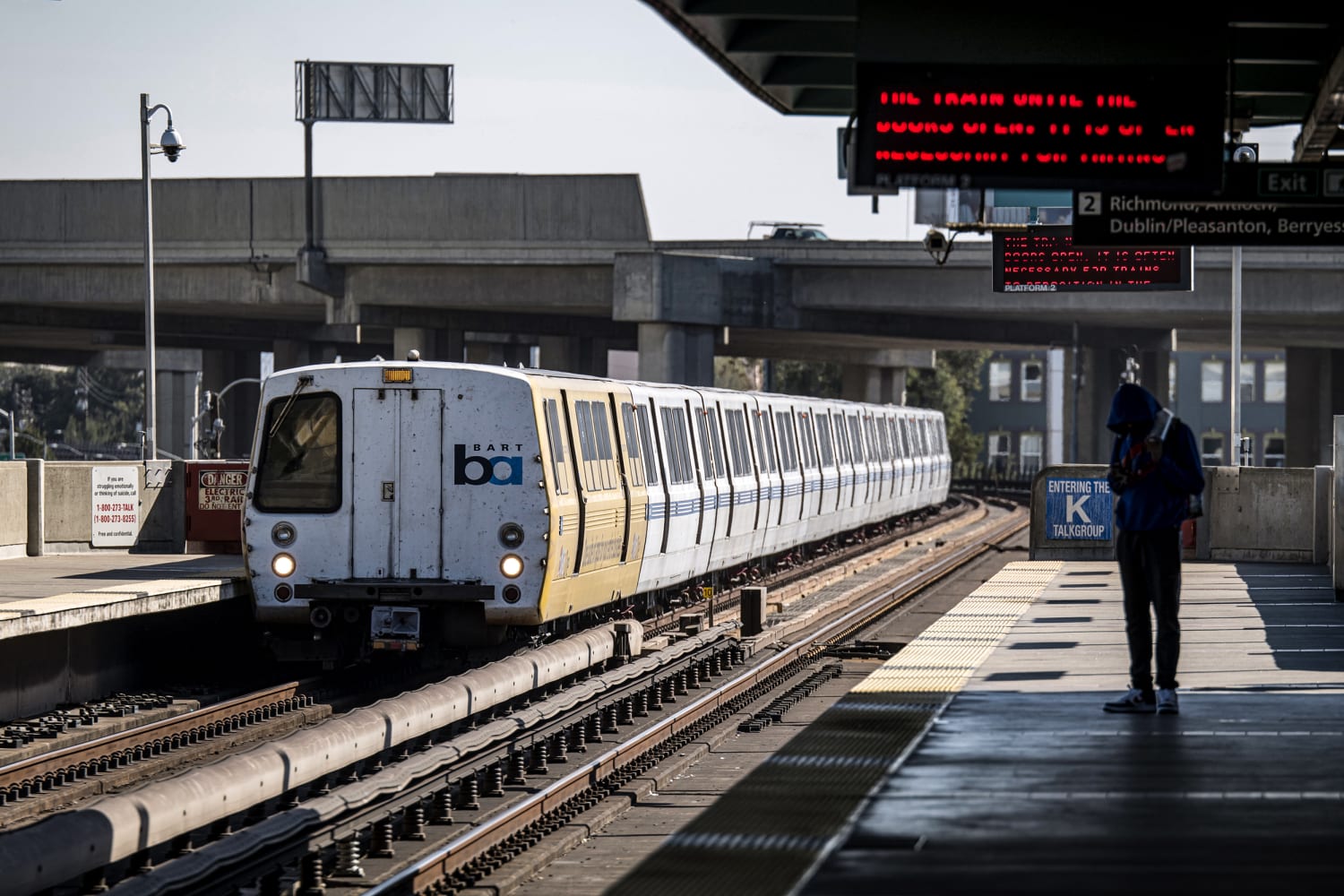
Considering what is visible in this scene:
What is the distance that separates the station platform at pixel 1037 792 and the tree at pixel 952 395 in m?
90.1

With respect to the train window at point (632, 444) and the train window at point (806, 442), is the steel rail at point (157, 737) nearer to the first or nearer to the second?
the train window at point (632, 444)

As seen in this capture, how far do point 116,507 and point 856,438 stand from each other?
17867 millimetres

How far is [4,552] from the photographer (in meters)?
22.8

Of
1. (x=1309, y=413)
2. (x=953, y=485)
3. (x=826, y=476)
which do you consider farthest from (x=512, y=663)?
(x=953, y=485)

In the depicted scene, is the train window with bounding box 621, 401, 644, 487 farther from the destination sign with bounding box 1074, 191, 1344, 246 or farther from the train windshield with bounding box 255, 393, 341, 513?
the destination sign with bounding box 1074, 191, 1344, 246

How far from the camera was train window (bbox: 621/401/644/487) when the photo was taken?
2017cm

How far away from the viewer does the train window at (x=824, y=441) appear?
33.9 metres

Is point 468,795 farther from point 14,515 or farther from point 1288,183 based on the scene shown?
point 14,515

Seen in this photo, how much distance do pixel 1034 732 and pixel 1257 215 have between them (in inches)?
209

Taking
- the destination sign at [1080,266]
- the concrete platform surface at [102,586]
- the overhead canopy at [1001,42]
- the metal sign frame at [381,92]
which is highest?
the metal sign frame at [381,92]

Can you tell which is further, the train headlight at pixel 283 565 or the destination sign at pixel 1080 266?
the destination sign at pixel 1080 266

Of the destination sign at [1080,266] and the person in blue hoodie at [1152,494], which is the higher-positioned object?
the destination sign at [1080,266]

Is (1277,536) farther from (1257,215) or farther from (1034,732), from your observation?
(1034,732)

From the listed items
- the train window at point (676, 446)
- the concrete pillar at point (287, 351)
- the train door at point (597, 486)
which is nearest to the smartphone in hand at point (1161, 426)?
the train door at point (597, 486)
